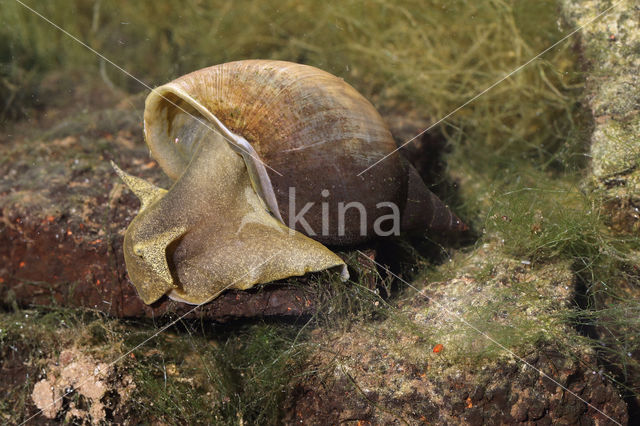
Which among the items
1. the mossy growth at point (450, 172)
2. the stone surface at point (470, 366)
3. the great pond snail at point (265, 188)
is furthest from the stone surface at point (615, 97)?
the great pond snail at point (265, 188)

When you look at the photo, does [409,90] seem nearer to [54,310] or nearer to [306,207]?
[306,207]

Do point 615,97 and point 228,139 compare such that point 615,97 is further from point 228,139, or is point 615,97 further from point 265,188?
point 228,139

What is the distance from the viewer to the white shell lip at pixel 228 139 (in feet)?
7.52

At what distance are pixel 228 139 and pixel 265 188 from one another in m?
0.31

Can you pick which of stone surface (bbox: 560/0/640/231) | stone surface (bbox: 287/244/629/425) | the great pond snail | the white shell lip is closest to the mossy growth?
stone surface (bbox: 287/244/629/425)

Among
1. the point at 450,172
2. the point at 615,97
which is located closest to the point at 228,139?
the point at 450,172

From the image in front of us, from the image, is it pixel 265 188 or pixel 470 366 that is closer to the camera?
pixel 470 366

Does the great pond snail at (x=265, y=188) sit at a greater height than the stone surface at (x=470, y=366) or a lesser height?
greater

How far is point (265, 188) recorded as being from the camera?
239 cm

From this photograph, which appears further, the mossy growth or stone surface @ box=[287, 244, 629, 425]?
the mossy growth

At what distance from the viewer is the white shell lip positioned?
229 centimetres

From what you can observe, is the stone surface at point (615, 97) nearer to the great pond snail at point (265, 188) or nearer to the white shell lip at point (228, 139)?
the great pond snail at point (265, 188)

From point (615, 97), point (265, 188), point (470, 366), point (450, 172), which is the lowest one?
point (470, 366)

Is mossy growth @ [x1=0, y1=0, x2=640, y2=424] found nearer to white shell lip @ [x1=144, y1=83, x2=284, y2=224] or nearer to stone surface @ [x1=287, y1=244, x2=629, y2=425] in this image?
stone surface @ [x1=287, y1=244, x2=629, y2=425]
